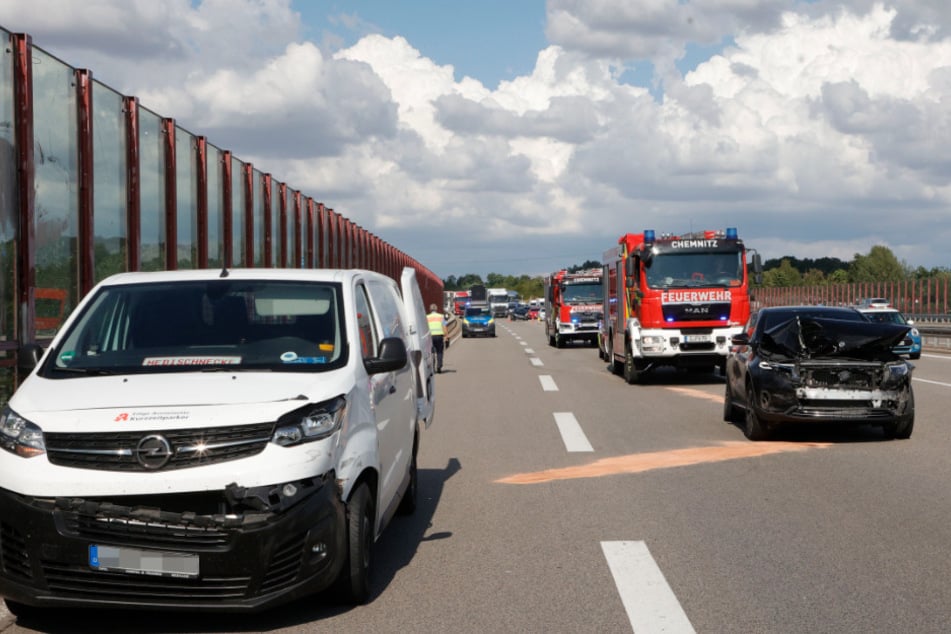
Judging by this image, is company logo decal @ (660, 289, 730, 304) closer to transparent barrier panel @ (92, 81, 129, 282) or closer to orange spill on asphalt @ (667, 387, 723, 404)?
orange spill on asphalt @ (667, 387, 723, 404)

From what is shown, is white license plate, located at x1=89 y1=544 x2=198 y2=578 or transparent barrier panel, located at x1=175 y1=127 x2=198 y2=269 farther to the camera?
transparent barrier panel, located at x1=175 y1=127 x2=198 y2=269

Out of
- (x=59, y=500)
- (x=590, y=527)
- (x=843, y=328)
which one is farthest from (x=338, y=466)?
(x=843, y=328)

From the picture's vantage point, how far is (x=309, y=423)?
507cm

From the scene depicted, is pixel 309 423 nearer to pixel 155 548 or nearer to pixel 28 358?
pixel 155 548

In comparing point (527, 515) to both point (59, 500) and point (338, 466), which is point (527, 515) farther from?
point (59, 500)

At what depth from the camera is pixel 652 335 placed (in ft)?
69.3

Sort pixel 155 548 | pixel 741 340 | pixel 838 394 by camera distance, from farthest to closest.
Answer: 1. pixel 741 340
2. pixel 838 394
3. pixel 155 548

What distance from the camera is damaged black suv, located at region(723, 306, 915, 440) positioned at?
11.8 m

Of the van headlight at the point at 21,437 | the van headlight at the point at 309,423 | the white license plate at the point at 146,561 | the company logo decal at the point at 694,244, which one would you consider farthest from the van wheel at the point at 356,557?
the company logo decal at the point at 694,244

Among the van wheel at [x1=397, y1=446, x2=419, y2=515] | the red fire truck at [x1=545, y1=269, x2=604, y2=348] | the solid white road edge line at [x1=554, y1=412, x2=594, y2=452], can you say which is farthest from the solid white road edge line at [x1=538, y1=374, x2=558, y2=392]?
the red fire truck at [x1=545, y1=269, x2=604, y2=348]

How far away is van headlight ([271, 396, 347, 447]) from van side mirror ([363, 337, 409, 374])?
63 cm

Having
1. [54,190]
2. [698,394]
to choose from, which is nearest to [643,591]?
[54,190]

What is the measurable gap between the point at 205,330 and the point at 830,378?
25.7 ft

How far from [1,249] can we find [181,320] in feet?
14.0
